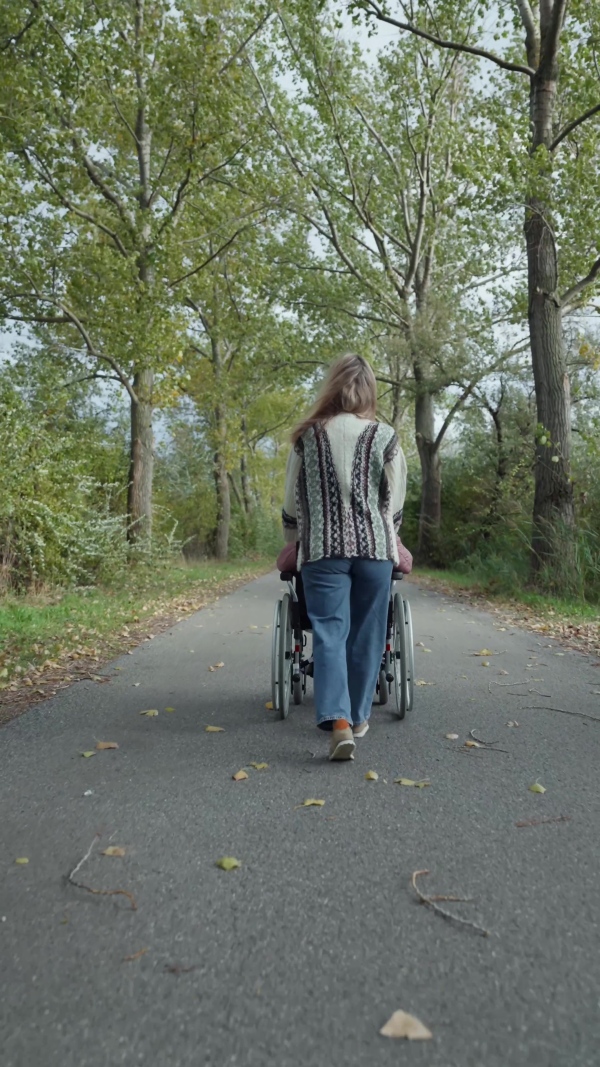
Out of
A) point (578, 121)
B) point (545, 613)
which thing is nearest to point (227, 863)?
point (545, 613)

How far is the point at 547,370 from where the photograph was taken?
12.4m

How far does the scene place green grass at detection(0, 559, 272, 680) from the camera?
7020 mm

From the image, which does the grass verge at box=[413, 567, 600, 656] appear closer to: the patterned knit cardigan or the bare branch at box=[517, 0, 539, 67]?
the patterned knit cardigan

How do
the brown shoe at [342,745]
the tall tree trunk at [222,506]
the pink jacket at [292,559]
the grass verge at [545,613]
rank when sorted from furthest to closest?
the tall tree trunk at [222,506] < the grass verge at [545,613] < the pink jacket at [292,559] < the brown shoe at [342,745]

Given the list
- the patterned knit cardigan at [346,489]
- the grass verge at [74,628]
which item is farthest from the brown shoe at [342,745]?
the grass verge at [74,628]

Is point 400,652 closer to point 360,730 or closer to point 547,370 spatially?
point 360,730

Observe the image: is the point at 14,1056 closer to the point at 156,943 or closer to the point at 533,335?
the point at 156,943

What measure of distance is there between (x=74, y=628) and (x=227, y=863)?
229 inches

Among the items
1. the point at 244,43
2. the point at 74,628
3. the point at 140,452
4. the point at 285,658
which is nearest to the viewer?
the point at 285,658

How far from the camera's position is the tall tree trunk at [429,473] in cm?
2256

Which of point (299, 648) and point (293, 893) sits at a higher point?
point (299, 648)

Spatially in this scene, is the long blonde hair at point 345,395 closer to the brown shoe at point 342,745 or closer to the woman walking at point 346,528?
the woman walking at point 346,528

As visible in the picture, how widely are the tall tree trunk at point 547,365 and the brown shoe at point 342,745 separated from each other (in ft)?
28.2

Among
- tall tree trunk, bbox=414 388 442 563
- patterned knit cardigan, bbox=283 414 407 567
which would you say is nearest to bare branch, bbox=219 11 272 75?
tall tree trunk, bbox=414 388 442 563
